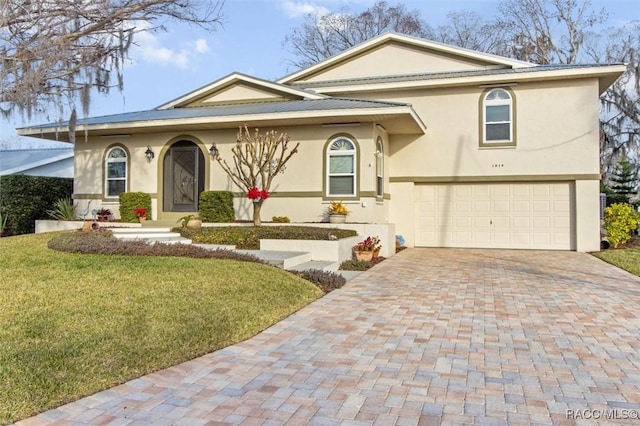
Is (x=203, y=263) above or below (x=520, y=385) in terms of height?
above

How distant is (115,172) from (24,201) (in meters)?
2.97

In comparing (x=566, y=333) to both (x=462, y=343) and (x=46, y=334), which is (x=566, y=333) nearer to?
(x=462, y=343)

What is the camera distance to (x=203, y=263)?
26.7 feet

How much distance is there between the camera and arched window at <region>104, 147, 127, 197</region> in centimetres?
1563

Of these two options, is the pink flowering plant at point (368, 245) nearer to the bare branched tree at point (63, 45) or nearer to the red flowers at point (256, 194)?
the red flowers at point (256, 194)

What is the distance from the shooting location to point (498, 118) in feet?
50.2

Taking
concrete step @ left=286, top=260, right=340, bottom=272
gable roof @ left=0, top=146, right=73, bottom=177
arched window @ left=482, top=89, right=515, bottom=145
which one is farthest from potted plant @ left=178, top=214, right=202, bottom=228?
gable roof @ left=0, top=146, right=73, bottom=177

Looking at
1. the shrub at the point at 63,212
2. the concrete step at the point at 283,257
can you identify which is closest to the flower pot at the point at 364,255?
the concrete step at the point at 283,257

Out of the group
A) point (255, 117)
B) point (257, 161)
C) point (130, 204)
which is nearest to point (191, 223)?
point (257, 161)

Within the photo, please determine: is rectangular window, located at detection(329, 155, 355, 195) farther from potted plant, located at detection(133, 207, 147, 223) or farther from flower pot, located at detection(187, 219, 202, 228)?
potted plant, located at detection(133, 207, 147, 223)

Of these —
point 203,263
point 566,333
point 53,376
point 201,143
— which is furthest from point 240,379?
point 201,143

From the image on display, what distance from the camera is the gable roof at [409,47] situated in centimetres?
1574

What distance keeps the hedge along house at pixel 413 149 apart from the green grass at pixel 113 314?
6046 millimetres

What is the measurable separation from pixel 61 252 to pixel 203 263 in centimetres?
315
